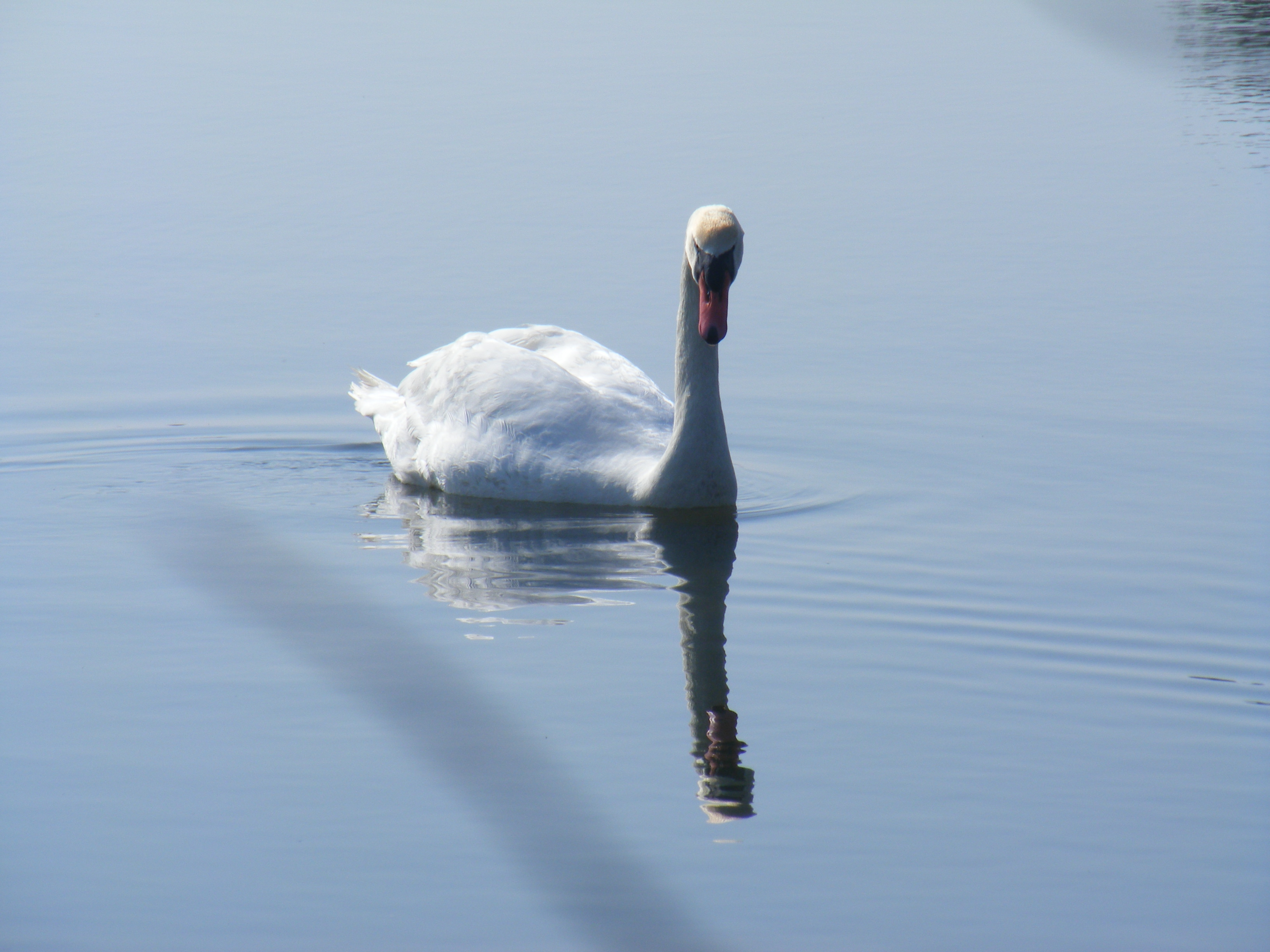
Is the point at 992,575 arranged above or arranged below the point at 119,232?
below

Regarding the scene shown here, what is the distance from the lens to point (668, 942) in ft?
16.1

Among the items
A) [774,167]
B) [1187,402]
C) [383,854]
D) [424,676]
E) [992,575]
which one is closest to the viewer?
[383,854]

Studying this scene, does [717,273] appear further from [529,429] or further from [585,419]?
[529,429]

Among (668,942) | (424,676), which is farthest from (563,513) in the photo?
(668,942)

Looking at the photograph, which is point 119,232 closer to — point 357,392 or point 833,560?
point 357,392

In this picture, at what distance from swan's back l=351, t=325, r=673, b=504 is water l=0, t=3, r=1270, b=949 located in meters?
0.27

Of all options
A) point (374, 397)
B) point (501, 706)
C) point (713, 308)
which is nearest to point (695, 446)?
point (713, 308)

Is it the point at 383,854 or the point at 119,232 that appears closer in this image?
the point at 383,854

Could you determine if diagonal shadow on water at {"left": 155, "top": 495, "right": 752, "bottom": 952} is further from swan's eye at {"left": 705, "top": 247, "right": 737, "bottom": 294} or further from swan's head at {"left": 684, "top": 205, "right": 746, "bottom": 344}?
swan's eye at {"left": 705, "top": 247, "right": 737, "bottom": 294}

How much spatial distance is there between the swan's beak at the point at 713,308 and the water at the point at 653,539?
1.09 meters

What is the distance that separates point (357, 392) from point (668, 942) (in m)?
7.35

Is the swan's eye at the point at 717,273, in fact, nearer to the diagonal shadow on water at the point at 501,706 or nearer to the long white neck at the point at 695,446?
the long white neck at the point at 695,446

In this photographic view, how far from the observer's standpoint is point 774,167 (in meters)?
18.3

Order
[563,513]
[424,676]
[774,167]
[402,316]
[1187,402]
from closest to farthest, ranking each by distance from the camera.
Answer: [424,676] < [563,513] < [1187,402] < [402,316] < [774,167]
